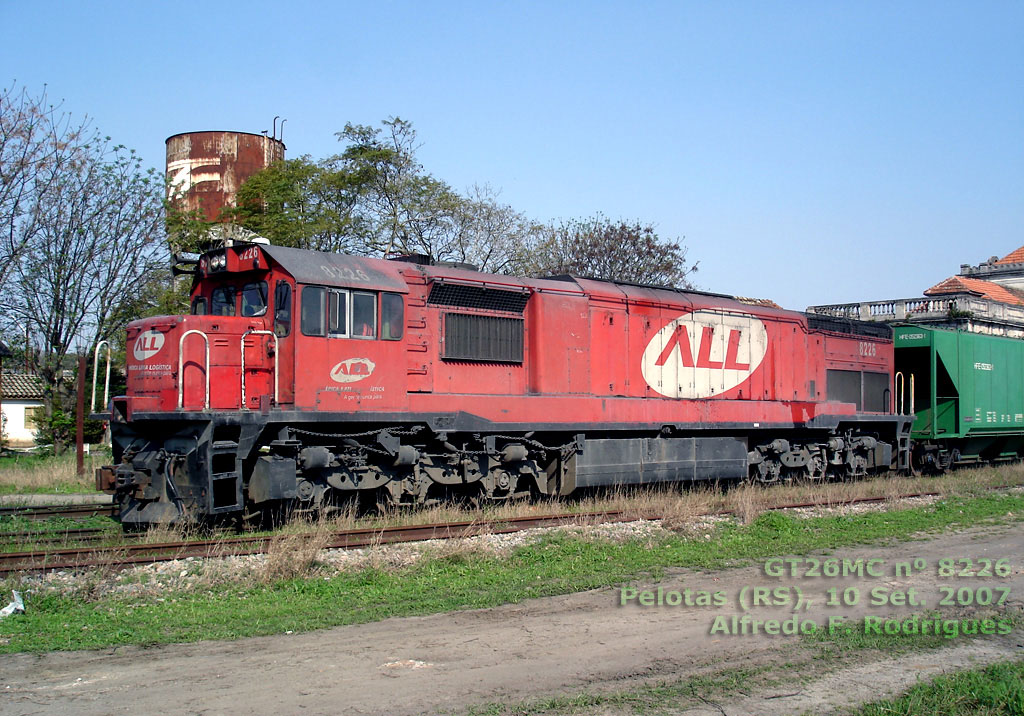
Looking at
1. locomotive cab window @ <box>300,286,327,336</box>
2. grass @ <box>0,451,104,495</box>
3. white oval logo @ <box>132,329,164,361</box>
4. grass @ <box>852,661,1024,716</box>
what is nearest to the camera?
grass @ <box>852,661,1024,716</box>

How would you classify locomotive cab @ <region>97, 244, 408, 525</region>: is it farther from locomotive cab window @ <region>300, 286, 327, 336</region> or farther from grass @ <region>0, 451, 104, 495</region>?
grass @ <region>0, 451, 104, 495</region>

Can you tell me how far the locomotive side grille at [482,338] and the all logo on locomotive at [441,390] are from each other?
0.03 meters

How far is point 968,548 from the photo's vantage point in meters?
11.1

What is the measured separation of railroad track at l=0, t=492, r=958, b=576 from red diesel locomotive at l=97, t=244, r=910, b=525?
634 mm

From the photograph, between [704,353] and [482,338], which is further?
[704,353]

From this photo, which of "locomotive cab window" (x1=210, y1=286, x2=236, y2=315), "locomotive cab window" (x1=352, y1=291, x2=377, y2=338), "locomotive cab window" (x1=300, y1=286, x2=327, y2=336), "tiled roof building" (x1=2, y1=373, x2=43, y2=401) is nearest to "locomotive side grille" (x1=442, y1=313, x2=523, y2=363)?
"locomotive cab window" (x1=352, y1=291, x2=377, y2=338)

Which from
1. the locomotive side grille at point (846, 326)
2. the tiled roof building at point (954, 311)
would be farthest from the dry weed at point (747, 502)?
the tiled roof building at point (954, 311)

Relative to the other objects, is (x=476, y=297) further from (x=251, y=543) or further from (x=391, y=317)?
(x=251, y=543)

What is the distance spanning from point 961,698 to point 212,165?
36252 mm

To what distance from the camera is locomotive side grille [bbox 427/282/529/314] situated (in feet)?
42.0

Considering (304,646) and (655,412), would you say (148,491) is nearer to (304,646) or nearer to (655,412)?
(304,646)

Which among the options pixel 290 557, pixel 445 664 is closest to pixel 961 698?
pixel 445 664

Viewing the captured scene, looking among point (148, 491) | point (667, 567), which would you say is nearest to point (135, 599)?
point (148, 491)

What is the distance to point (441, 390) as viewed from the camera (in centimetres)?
1270
